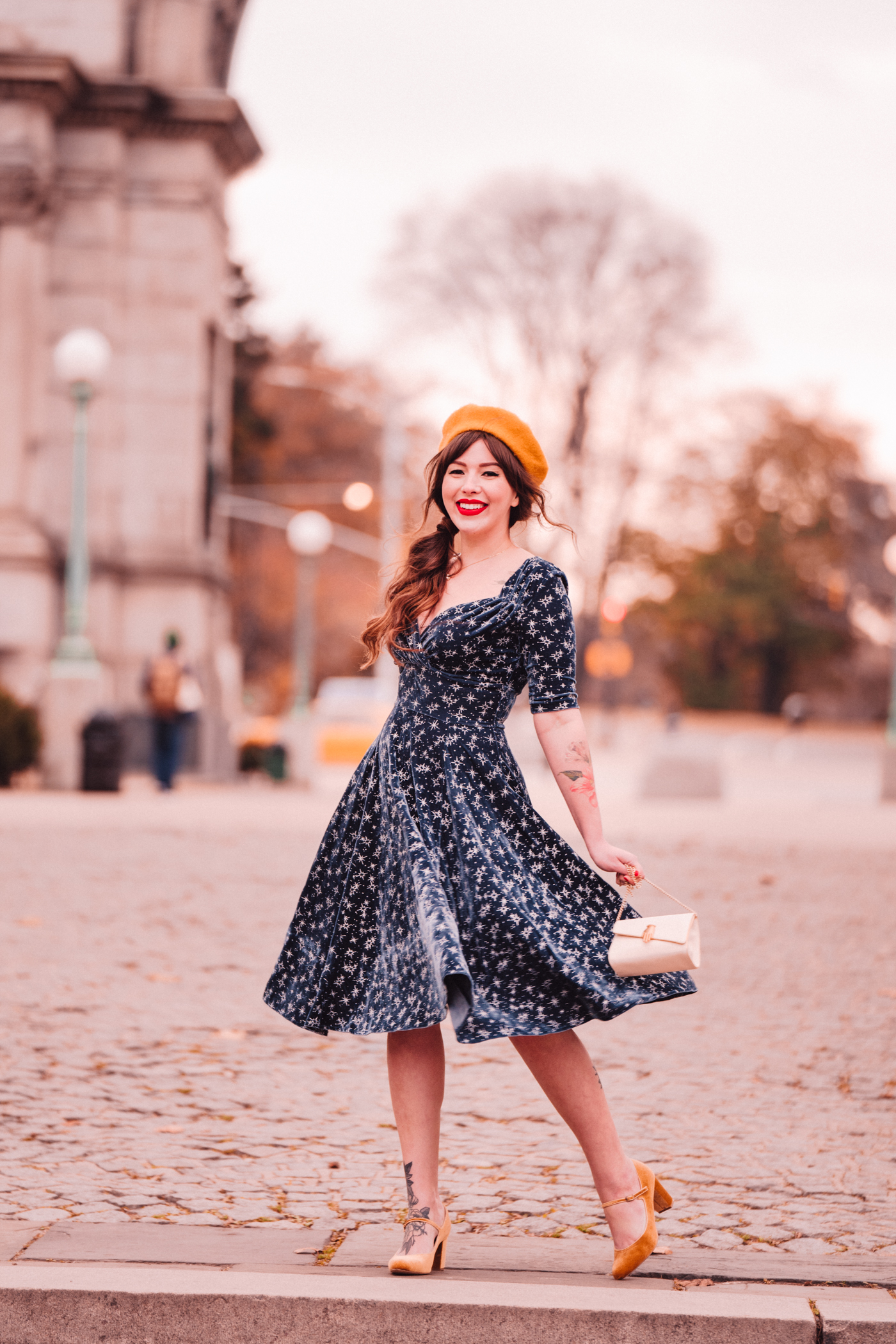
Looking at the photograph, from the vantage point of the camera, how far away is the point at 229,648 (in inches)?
948

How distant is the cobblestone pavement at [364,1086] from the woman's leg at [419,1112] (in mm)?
435

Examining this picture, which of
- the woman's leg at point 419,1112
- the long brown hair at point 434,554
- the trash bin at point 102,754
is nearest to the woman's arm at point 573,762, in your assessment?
the long brown hair at point 434,554

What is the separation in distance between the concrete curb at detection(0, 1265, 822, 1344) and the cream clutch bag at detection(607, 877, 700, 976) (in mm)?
616

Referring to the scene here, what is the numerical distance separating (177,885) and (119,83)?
13.7 m

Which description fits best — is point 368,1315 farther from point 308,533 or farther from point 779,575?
point 779,575

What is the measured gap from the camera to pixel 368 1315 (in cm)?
328

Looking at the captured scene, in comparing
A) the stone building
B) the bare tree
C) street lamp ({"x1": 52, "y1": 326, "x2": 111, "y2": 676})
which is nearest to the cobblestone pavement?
street lamp ({"x1": 52, "y1": 326, "x2": 111, "y2": 676})

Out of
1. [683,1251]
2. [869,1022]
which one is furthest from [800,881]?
[683,1251]

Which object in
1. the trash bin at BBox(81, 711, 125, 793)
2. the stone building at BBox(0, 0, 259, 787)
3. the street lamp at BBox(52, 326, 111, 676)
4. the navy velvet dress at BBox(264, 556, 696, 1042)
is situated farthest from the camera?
the stone building at BBox(0, 0, 259, 787)

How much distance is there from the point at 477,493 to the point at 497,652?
343 mm

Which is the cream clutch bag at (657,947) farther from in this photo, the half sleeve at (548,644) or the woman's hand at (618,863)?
the half sleeve at (548,644)

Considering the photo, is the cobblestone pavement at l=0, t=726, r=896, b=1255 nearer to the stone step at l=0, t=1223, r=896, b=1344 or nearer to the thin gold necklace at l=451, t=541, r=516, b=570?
the stone step at l=0, t=1223, r=896, b=1344

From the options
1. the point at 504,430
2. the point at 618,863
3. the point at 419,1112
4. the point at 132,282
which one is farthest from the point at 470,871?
the point at 132,282

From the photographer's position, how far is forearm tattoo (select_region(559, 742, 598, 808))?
3.60m
